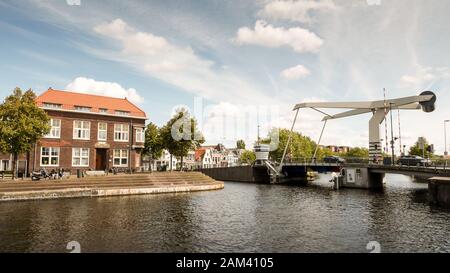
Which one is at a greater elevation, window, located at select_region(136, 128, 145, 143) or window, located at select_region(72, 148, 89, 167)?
window, located at select_region(136, 128, 145, 143)

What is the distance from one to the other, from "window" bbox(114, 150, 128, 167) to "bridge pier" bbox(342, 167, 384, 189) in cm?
3616

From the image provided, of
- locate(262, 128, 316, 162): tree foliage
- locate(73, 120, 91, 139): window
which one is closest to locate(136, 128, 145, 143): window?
locate(73, 120, 91, 139): window

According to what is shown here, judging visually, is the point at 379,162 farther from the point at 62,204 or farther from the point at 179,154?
the point at 62,204

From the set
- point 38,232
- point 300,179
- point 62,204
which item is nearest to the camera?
point 38,232

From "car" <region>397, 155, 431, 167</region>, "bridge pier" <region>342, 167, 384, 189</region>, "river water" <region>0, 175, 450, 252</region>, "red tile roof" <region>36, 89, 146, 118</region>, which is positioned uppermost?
"red tile roof" <region>36, 89, 146, 118</region>

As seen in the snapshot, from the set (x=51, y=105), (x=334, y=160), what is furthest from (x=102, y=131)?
(x=334, y=160)

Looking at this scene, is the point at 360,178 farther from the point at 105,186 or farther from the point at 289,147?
the point at 289,147

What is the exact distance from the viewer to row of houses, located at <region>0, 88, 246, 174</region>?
43.4m

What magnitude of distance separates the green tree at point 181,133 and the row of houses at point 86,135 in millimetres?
5048

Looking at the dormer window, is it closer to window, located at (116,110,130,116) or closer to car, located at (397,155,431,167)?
window, located at (116,110,130,116)

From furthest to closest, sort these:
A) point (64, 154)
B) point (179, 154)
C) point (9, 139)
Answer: point (179, 154) < point (64, 154) < point (9, 139)
